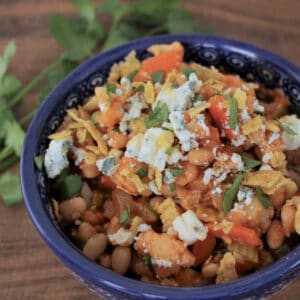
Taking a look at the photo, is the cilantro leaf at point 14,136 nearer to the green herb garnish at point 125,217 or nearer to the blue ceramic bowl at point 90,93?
the blue ceramic bowl at point 90,93

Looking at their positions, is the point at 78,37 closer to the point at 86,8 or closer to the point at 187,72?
the point at 86,8

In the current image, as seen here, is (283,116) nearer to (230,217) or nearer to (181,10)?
(230,217)

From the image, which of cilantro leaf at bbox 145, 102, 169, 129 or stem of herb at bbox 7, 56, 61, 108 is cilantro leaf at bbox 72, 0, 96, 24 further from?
cilantro leaf at bbox 145, 102, 169, 129

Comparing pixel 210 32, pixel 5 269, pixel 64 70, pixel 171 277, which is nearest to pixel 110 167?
pixel 171 277

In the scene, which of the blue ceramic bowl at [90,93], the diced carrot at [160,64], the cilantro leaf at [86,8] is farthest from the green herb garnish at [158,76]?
the cilantro leaf at [86,8]

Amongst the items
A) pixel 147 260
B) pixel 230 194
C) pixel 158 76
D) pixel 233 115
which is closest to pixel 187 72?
pixel 158 76

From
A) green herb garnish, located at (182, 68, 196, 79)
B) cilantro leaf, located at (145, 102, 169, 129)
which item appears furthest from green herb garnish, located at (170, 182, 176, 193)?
green herb garnish, located at (182, 68, 196, 79)
